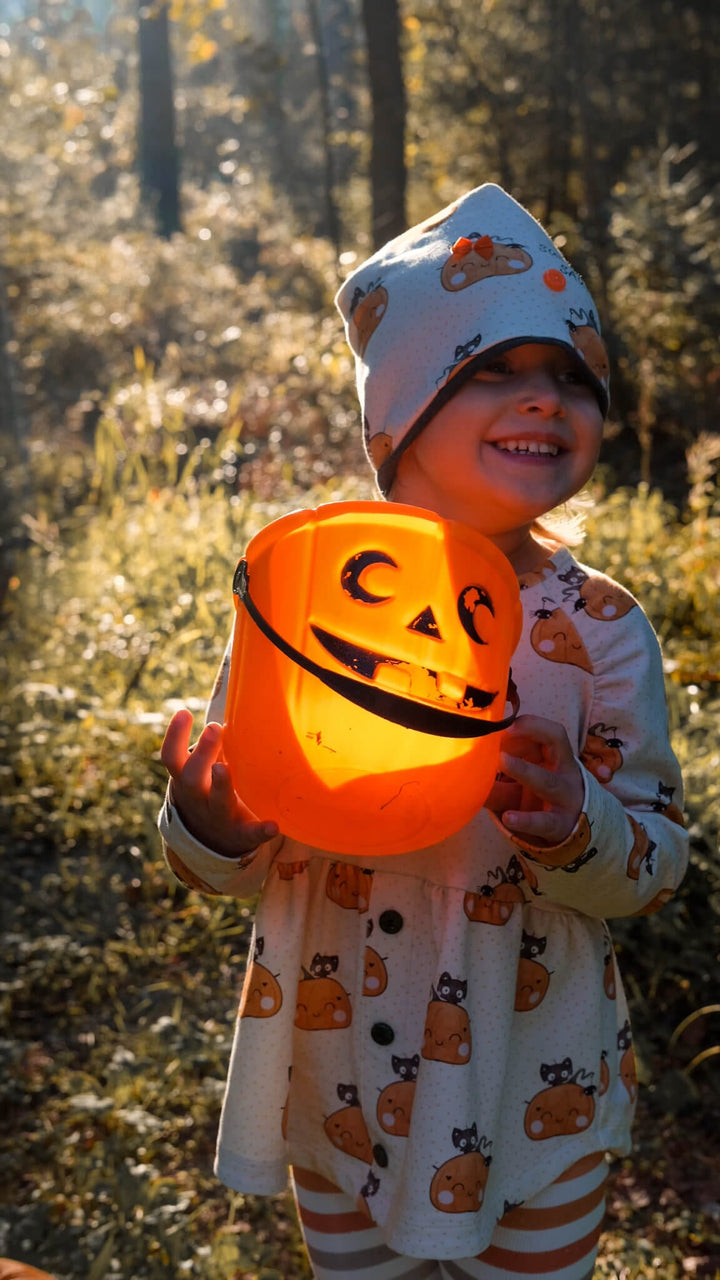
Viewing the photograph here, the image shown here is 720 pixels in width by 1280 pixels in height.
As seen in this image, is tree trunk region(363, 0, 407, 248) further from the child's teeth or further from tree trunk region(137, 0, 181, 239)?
tree trunk region(137, 0, 181, 239)

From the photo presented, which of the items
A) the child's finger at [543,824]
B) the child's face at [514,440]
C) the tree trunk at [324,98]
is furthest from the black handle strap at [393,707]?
the tree trunk at [324,98]

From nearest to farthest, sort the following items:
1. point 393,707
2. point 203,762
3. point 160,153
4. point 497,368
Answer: point 393,707
point 203,762
point 497,368
point 160,153

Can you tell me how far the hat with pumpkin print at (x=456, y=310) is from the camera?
1.38m

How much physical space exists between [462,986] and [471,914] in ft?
0.27

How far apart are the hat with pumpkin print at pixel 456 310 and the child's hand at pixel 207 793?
45cm

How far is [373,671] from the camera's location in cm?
105

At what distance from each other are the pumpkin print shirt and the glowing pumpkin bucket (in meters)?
0.24

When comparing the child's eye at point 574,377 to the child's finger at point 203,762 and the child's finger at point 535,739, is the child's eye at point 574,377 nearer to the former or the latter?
the child's finger at point 535,739

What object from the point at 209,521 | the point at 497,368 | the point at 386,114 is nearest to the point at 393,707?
the point at 497,368

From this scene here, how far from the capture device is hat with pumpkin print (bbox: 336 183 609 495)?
138cm

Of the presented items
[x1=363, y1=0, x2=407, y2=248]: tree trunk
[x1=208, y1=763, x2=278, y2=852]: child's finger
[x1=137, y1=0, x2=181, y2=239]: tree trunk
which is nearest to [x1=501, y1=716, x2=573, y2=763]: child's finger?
[x1=208, y1=763, x2=278, y2=852]: child's finger

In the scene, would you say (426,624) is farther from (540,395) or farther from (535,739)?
(540,395)

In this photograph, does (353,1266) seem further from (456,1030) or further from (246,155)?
(246,155)

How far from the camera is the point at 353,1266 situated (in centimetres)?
149
